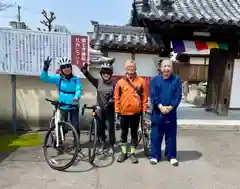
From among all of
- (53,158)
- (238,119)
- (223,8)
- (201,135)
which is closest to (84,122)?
(53,158)

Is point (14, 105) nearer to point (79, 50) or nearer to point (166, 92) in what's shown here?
point (79, 50)

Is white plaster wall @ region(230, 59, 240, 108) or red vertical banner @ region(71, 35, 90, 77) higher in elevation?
red vertical banner @ region(71, 35, 90, 77)

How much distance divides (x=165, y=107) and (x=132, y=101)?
0.61 m

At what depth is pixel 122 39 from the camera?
22.3 feet

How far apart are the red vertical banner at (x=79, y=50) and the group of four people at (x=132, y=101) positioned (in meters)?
1.32

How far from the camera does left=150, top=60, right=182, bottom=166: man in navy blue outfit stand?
14.6 ft

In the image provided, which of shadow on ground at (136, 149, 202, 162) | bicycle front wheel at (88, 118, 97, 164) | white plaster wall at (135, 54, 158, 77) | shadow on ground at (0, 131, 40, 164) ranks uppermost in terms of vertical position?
white plaster wall at (135, 54, 158, 77)

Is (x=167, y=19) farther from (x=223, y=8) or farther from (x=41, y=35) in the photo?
(x=41, y=35)

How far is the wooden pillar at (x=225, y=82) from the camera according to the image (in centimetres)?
823

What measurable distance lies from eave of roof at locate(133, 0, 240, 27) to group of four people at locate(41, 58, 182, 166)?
2.51 metres

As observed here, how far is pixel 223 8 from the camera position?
26.0 ft

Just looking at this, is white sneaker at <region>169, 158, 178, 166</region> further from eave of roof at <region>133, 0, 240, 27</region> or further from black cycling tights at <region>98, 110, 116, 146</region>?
eave of roof at <region>133, 0, 240, 27</region>

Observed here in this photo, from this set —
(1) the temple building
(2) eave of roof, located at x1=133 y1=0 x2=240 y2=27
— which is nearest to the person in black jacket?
(1) the temple building

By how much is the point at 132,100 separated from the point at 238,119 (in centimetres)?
540
